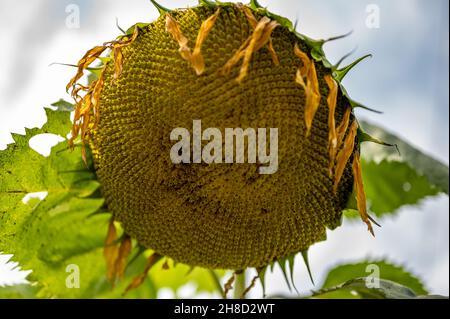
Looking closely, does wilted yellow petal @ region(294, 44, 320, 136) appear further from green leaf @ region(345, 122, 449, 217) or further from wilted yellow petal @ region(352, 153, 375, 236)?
green leaf @ region(345, 122, 449, 217)

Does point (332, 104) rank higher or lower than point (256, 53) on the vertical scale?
lower

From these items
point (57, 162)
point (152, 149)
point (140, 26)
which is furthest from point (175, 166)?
point (57, 162)

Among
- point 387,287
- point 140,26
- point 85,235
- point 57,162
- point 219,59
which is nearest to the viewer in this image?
point 219,59

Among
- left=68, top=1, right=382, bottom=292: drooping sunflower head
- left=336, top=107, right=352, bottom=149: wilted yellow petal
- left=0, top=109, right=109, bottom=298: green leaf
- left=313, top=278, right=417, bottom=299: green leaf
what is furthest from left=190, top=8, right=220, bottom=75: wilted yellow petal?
left=313, top=278, right=417, bottom=299: green leaf

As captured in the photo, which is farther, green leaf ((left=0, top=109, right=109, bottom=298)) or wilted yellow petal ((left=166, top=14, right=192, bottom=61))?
green leaf ((left=0, top=109, right=109, bottom=298))

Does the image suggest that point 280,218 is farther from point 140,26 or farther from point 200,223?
point 140,26

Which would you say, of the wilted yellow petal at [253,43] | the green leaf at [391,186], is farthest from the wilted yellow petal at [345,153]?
the green leaf at [391,186]

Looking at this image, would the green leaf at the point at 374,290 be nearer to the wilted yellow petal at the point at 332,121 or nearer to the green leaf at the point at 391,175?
the wilted yellow petal at the point at 332,121
